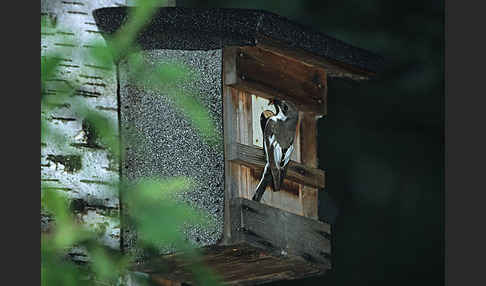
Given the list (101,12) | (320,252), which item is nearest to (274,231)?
(320,252)

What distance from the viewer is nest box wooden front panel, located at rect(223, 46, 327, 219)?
3680mm

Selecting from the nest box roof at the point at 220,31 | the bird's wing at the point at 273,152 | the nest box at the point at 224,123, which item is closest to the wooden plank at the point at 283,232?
the nest box at the point at 224,123

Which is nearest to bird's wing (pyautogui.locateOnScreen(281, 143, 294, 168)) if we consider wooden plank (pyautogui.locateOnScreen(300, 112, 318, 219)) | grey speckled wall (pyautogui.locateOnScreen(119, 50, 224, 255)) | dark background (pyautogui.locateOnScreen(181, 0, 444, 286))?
wooden plank (pyautogui.locateOnScreen(300, 112, 318, 219))

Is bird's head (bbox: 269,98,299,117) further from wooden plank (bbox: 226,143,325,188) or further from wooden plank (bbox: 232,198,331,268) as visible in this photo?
wooden plank (bbox: 232,198,331,268)

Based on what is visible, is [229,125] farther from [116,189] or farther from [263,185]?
[116,189]

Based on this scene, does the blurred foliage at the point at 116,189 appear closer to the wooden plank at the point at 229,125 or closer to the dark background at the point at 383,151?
the wooden plank at the point at 229,125

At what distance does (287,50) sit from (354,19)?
1683 mm

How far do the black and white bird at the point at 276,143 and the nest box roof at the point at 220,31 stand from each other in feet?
0.62

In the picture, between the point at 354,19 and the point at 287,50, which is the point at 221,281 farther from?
the point at 354,19

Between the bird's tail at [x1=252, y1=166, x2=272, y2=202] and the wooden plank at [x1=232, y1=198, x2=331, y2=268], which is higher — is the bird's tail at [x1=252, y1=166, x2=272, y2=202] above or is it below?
above

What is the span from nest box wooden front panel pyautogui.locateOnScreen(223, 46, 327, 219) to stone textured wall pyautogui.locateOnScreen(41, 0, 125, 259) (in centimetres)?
36

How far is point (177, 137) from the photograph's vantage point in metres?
3.69

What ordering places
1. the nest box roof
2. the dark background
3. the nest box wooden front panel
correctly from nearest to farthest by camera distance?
the nest box roof → the nest box wooden front panel → the dark background

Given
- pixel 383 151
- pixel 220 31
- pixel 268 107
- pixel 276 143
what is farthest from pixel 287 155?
pixel 383 151
